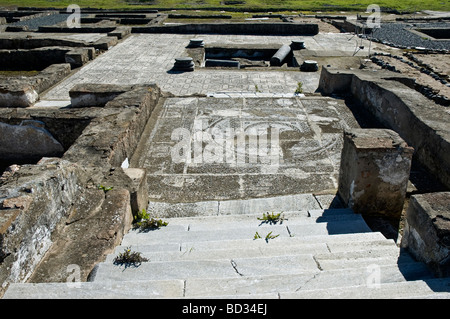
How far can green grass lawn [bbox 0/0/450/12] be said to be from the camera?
3013 centimetres

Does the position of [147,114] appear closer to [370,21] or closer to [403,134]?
[403,134]

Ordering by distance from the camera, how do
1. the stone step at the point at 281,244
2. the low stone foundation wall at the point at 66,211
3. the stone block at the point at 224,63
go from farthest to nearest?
the stone block at the point at 224,63
the stone step at the point at 281,244
the low stone foundation wall at the point at 66,211

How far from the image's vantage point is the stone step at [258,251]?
10.1 feet

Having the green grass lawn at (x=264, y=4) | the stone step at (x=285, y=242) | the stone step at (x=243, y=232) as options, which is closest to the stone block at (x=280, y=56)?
the stone step at (x=243, y=232)

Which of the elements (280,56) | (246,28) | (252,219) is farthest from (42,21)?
(252,219)

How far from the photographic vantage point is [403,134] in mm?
6098

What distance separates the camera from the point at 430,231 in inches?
115

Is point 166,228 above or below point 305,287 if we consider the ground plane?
below

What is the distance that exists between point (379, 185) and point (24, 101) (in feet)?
24.7

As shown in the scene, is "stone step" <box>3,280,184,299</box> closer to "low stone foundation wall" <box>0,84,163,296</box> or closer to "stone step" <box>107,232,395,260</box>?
"low stone foundation wall" <box>0,84,163,296</box>

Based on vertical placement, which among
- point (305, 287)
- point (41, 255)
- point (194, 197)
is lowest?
point (194, 197)

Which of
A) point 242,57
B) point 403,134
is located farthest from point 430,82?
point 242,57

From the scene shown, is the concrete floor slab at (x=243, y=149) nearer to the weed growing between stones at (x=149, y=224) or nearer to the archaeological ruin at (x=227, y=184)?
the archaeological ruin at (x=227, y=184)

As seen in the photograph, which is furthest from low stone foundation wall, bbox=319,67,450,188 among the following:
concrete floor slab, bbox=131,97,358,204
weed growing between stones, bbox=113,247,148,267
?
weed growing between stones, bbox=113,247,148,267
